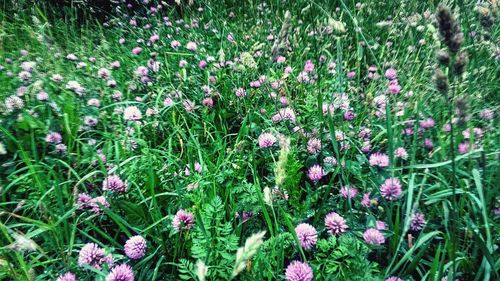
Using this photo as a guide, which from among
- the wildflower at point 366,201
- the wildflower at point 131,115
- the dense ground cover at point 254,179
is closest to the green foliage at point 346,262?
the dense ground cover at point 254,179

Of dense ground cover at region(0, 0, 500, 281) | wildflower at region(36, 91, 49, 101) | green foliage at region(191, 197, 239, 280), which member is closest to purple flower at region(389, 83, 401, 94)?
dense ground cover at region(0, 0, 500, 281)

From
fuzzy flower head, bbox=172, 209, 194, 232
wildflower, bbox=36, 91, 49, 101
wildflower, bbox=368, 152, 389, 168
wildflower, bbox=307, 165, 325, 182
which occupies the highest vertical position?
→ wildflower, bbox=36, 91, 49, 101

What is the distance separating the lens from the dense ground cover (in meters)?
0.94

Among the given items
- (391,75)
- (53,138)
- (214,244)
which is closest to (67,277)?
(214,244)

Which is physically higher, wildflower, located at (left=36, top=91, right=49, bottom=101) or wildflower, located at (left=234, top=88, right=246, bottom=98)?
wildflower, located at (left=36, top=91, right=49, bottom=101)

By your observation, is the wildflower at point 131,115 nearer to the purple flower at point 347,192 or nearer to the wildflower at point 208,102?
the wildflower at point 208,102

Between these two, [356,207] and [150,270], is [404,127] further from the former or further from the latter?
[150,270]

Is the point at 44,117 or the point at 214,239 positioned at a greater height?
the point at 44,117

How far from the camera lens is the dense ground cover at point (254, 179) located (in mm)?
936

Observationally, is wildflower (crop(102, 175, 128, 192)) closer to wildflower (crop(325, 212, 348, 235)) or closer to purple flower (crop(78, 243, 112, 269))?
purple flower (crop(78, 243, 112, 269))

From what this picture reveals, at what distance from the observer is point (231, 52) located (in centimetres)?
241

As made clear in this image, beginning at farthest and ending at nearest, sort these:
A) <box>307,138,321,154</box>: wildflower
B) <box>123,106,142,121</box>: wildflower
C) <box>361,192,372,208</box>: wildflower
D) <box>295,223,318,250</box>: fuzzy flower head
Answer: <box>123,106,142,121</box>: wildflower
<box>307,138,321,154</box>: wildflower
<box>361,192,372,208</box>: wildflower
<box>295,223,318,250</box>: fuzzy flower head

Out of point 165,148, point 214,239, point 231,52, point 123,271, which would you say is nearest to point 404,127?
point 214,239

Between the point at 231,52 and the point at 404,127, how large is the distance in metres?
1.34
